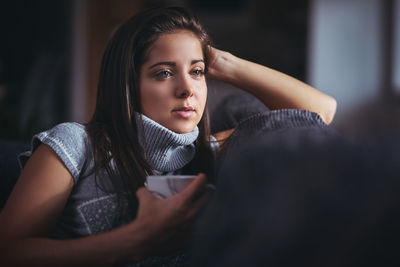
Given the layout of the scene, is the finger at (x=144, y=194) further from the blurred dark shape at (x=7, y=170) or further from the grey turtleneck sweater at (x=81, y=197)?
the blurred dark shape at (x=7, y=170)

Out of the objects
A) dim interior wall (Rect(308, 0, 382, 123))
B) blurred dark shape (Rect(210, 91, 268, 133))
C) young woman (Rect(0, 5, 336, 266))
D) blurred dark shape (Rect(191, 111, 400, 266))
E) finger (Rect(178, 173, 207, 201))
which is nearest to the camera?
blurred dark shape (Rect(191, 111, 400, 266))

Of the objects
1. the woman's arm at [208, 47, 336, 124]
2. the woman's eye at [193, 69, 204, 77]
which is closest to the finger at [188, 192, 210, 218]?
the woman's eye at [193, 69, 204, 77]

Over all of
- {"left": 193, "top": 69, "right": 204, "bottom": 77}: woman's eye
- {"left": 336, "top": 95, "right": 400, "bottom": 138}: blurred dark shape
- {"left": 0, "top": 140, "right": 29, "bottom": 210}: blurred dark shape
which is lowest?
{"left": 0, "top": 140, "right": 29, "bottom": 210}: blurred dark shape

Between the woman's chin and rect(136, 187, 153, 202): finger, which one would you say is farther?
the woman's chin

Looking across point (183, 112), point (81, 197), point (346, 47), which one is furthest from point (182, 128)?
point (346, 47)

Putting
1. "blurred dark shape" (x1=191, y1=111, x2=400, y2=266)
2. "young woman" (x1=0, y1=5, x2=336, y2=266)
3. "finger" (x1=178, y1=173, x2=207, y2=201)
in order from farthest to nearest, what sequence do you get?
"young woman" (x1=0, y1=5, x2=336, y2=266) → "finger" (x1=178, y1=173, x2=207, y2=201) → "blurred dark shape" (x1=191, y1=111, x2=400, y2=266)

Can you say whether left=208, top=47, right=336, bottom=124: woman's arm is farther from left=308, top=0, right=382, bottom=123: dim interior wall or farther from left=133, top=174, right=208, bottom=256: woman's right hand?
left=308, top=0, right=382, bottom=123: dim interior wall

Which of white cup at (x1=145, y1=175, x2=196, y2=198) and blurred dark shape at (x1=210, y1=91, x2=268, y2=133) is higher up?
white cup at (x1=145, y1=175, x2=196, y2=198)

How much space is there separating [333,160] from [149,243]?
29 centimetres

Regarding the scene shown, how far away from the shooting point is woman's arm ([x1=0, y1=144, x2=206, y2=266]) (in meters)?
0.53

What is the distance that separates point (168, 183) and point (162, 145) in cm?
29

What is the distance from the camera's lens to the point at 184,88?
2.61 feet

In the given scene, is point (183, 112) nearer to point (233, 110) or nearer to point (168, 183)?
point (168, 183)

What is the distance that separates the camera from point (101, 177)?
761mm
